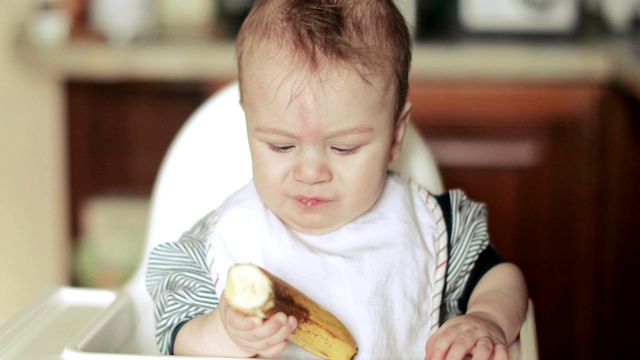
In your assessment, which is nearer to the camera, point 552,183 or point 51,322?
point 51,322

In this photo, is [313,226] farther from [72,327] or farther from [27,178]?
[27,178]

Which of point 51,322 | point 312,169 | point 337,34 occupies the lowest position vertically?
point 51,322

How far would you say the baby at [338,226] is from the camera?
0.83m

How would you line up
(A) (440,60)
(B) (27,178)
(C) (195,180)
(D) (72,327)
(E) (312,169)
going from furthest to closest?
(B) (27,178) → (A) (440,60) → (C) (195,180) → (D) (72,327) → (E) (312,169)

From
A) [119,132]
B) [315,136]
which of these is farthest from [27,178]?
[315,136]

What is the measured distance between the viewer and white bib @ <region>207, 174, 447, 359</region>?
3.04 feet

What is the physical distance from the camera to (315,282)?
3.07ft

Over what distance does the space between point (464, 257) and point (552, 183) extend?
0.92 metres

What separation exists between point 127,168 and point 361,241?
126 centimetres

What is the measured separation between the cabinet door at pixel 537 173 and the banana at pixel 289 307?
41.4 inches

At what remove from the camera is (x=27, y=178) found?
2018 millimetres

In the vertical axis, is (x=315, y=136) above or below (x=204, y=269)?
Result: above

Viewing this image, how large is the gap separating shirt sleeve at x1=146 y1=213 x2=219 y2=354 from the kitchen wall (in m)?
1.06

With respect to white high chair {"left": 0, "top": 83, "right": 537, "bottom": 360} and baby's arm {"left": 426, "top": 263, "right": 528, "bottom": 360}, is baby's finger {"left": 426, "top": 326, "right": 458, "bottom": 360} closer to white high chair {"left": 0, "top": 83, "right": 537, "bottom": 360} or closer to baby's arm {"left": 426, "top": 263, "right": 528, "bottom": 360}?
baby's arm {"left": 426, "top": 263, "right": 528, "bottom": 360}
